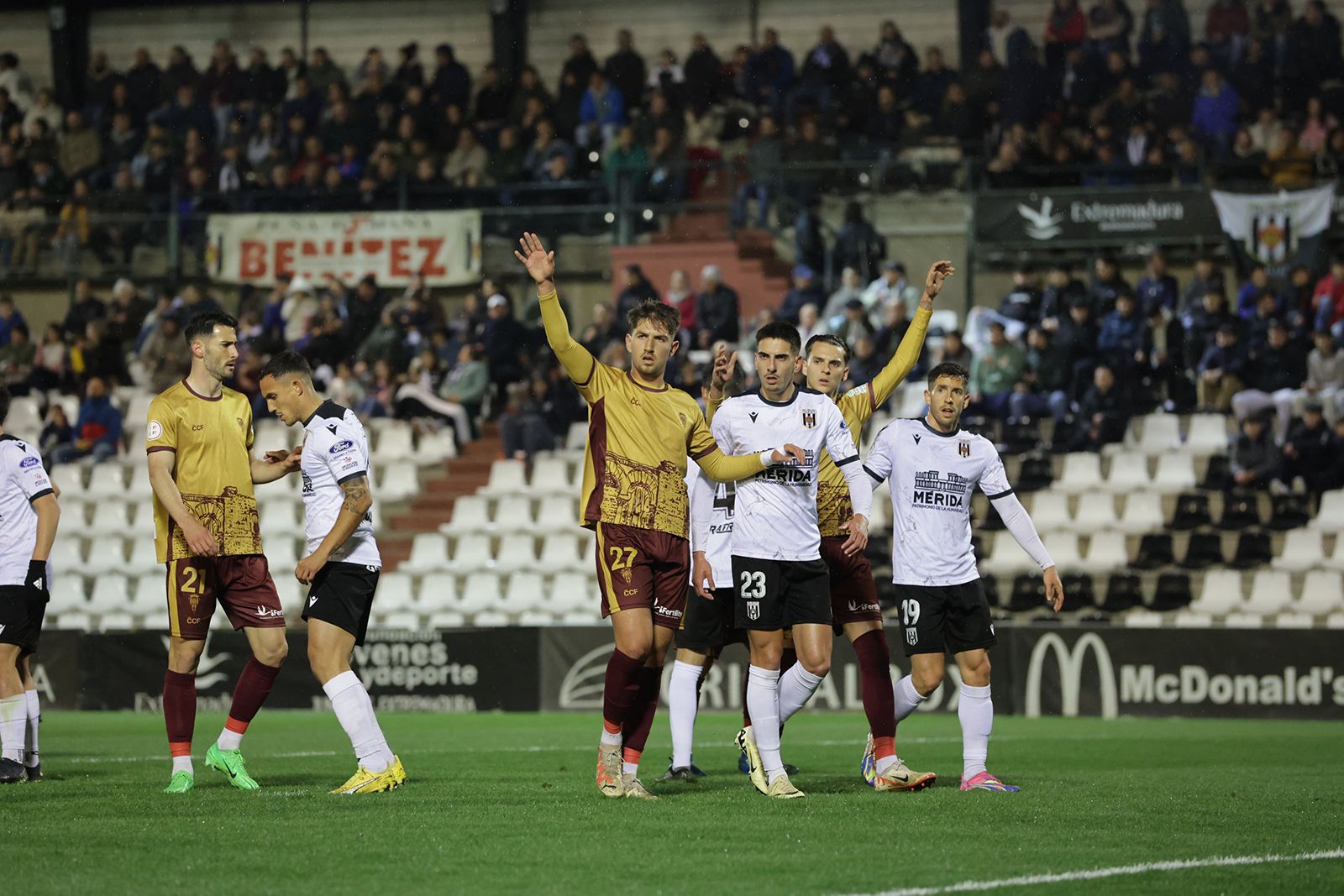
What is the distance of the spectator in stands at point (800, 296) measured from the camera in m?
22.8

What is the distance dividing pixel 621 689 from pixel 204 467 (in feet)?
8.86

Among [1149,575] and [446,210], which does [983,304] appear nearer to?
[1149,575]

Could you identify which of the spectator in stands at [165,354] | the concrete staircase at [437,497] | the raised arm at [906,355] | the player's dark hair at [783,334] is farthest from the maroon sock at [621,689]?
the spectator in stands at [165,354]

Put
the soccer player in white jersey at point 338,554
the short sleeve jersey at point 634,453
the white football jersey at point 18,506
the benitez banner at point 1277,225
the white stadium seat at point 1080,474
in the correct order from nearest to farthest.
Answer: the short sleeve jersey at point 634,453 < the soccer player in white jersey at point 338,554 < the white football jersey at point 18,506 < the white stadium seat at point 1080,474 < the benitez banner at point 1277,225

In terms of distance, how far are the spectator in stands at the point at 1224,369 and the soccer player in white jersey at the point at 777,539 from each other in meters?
13.5

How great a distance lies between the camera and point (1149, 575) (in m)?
20.0

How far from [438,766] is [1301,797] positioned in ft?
17.1

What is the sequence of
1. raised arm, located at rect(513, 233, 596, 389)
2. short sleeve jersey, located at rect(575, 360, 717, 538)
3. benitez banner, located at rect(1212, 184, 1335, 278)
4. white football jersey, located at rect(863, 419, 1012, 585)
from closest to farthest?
raised arm, located at rect(513, 233, 596, 389) < short sleeve jersey, located at rect(575, 360, 717, 538) < white football jersey, located at rect(863, 419, 1012, 585) < benitez banner, located at rect(1212, 184, 1335, 278)

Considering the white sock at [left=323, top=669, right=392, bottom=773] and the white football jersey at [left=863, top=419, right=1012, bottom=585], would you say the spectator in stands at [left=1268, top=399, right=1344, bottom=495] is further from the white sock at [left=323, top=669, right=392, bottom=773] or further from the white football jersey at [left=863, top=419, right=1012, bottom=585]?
the white sock at [left=323, top=669, right=392, bottom=773]

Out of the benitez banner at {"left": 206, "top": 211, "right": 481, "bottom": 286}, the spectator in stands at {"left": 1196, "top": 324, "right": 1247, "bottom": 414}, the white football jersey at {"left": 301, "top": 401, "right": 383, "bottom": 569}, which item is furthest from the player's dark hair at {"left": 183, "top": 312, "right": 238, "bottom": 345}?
the benitez banner at {"left": 206, "top": 211, "right": 481, "bottom": 286}

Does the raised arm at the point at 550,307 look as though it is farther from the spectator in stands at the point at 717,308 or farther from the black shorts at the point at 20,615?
the spectator in stands at the point at 717,308

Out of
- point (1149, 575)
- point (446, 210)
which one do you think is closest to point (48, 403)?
point (446, 210)

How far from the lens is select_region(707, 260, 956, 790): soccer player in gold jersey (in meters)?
9.28

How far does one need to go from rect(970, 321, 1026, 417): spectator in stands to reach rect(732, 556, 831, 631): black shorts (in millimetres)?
12985
